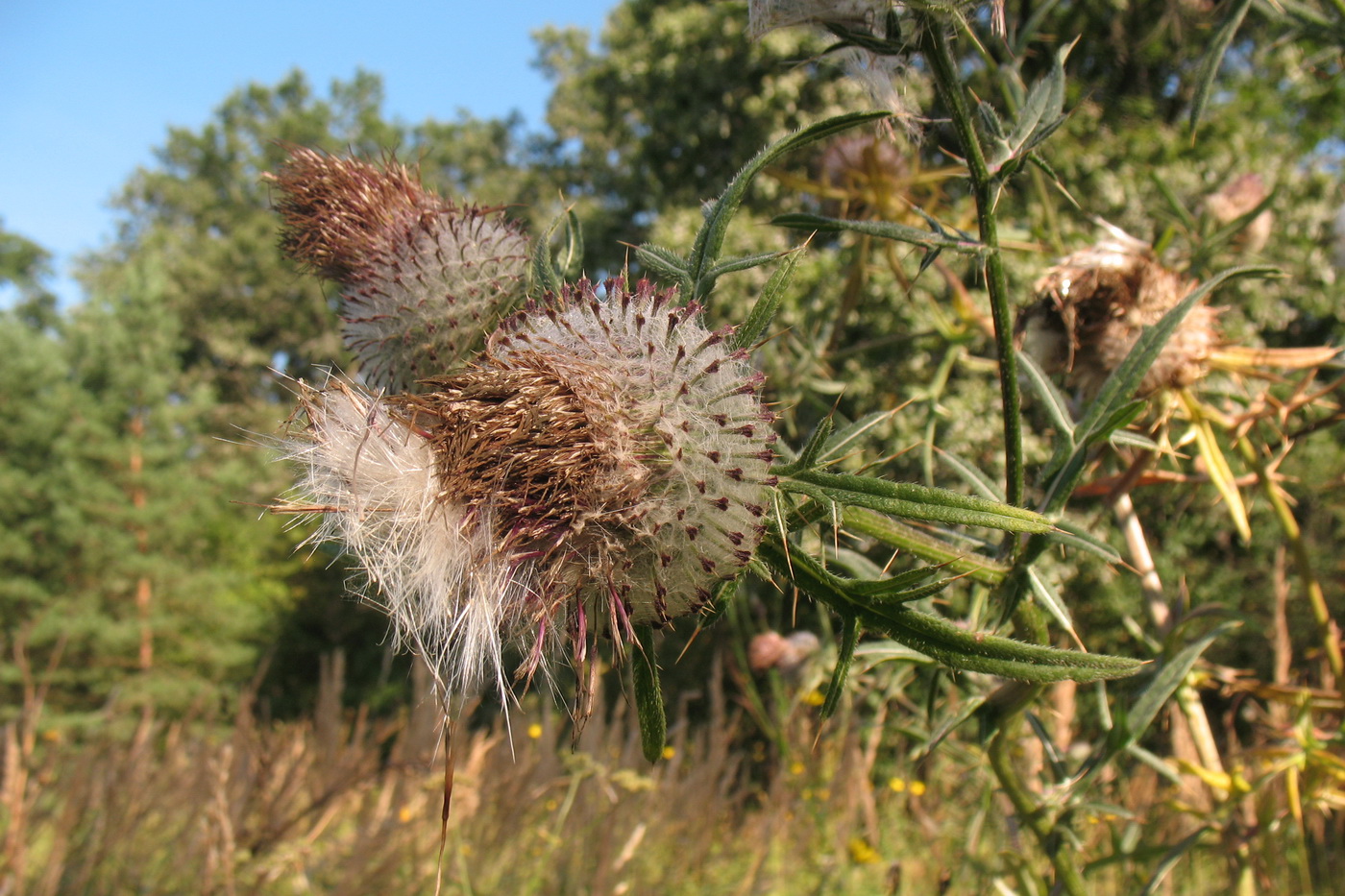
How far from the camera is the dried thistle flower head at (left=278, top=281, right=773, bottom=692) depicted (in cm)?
76

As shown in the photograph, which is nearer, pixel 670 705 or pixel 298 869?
pixel 298 869

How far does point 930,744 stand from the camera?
2.91ft

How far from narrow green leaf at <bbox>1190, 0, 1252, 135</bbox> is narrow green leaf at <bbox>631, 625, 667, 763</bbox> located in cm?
93

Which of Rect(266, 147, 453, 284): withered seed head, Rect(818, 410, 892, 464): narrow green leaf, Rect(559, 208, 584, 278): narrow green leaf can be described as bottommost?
Rect(818, 410, 892, 464): narrow green leaf

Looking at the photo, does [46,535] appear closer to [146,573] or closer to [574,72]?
[146,573]

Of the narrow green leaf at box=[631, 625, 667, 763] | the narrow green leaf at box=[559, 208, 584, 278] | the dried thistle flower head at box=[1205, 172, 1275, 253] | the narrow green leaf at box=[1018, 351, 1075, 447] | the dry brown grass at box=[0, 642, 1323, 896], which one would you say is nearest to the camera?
the narrow green leaf at box=[631, 625, 667, 763]

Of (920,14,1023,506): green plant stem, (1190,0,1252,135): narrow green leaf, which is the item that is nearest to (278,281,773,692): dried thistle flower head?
(920,14,1023,506): green plant stem

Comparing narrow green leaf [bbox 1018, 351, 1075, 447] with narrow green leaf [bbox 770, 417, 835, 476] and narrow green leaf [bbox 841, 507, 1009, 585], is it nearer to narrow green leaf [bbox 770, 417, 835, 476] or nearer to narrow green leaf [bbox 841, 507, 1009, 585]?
narrow green leaf [bbox 841, 507, 1009, 585]

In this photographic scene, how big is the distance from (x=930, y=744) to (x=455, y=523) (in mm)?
541

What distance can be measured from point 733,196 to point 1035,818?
2.61 ft

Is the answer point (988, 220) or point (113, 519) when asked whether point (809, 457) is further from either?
point (113, 519)

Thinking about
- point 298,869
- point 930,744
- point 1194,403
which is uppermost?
point 1194,403

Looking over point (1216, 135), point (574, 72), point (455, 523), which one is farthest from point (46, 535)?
point (1216, 135)

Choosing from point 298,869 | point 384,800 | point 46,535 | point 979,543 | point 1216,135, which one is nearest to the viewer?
point 979,543
